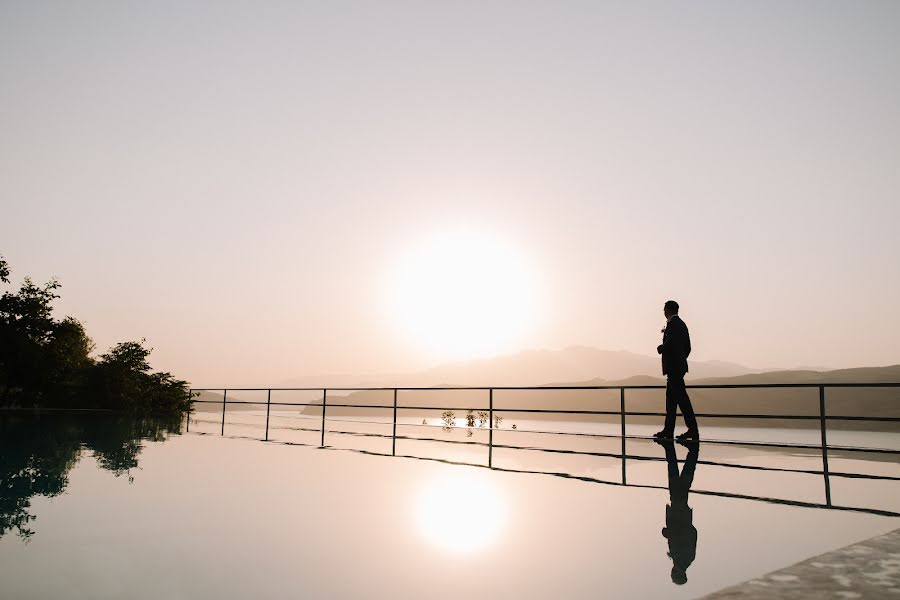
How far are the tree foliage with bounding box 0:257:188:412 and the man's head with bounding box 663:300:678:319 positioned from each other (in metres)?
22.0

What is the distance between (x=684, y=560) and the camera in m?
3.02

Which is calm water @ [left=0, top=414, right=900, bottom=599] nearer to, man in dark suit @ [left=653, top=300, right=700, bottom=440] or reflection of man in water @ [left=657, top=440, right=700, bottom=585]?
reflection of man in water @ [left=657, top=440, right=700, bottom=585]

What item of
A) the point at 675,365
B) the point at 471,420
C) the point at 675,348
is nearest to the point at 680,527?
the point at 675,365

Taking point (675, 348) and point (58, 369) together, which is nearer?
point (675, 348)

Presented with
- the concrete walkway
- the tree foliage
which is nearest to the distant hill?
the tree foliage

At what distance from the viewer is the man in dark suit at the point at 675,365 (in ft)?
27.8

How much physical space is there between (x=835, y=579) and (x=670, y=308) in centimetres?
721

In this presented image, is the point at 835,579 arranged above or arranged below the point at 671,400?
below

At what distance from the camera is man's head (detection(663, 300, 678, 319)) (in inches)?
352

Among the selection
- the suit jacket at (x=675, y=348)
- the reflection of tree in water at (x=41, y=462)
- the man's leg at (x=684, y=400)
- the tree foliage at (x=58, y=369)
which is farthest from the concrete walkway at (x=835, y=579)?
the tree foliage at (x=58, y=369)

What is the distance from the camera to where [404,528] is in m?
3.83

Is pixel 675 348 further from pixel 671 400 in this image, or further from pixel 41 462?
pixel 41 462

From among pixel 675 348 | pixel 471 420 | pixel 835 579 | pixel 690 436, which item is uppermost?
pixel 675 348

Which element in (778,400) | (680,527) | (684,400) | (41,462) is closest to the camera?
(680,527)
